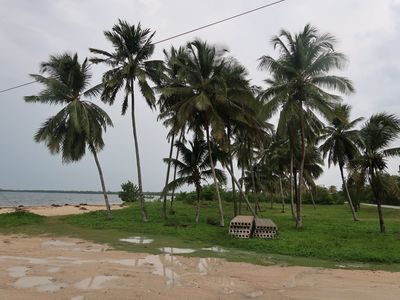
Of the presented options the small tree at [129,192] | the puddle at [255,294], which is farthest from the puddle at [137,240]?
the small tree at [129,192]

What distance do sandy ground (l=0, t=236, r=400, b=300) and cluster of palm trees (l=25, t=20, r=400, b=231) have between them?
414 inches

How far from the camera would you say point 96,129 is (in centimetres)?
2675

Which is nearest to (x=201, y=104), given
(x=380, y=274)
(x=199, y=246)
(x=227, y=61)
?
(x=227, y=61)

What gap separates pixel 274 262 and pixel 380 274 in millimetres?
3186

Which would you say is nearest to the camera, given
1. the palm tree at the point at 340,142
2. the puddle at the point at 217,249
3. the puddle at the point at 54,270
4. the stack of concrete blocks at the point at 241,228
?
the puddle at the point at 54,270

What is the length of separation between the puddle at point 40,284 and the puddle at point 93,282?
347mm

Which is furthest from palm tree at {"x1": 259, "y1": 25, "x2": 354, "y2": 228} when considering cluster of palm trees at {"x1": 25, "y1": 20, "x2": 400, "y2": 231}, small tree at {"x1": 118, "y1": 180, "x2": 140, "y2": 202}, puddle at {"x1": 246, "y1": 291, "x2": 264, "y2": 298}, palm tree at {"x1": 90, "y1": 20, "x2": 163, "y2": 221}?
small tree at {"x1": 118, "y1": 180, "x2": 140, "y2": 202}

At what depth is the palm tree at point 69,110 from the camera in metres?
26.2

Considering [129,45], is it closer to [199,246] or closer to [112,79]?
[112,79]

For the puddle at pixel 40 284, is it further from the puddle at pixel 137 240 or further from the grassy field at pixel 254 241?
the puddle at pixel 137 240

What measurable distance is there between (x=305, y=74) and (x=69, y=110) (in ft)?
47.7

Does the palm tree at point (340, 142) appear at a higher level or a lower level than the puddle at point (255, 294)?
higher

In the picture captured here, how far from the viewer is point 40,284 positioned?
8828 millimetres

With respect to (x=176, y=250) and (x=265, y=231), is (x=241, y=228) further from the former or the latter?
(x=176, y=250)
